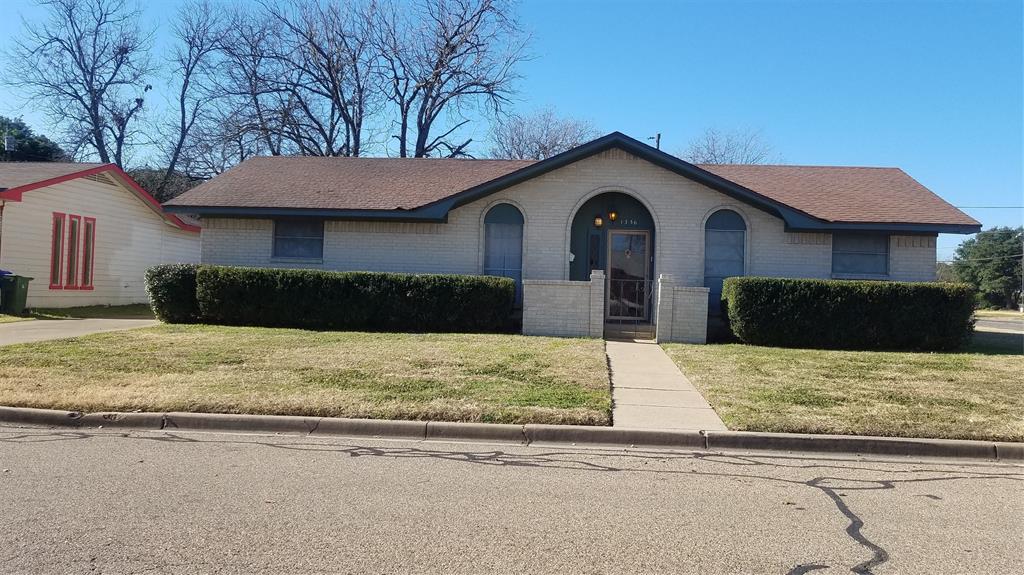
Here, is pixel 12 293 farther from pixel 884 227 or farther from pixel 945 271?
pixel 945 271

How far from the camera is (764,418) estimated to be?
764cm

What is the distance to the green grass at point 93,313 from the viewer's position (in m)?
18.3

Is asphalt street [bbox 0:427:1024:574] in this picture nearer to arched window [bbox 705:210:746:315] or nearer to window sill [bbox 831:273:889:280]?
arched window [bbox 705:210:746:315]

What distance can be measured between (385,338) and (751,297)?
6.84 metres

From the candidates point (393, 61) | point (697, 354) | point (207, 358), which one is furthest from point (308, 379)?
point (393, 61)

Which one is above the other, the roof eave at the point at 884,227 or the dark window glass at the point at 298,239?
the roof eave at the point at 884,227

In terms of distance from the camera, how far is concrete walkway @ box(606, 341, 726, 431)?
7.65m

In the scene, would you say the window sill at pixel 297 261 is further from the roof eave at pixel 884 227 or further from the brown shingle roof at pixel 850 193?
the roof eave at pixel 884 227

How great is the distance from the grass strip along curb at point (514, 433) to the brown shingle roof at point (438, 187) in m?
9.78

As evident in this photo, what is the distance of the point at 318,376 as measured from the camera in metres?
9.36

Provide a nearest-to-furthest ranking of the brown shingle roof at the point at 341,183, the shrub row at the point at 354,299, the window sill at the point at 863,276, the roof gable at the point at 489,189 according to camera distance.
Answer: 1. the shrub row at the point at 354,299
2. the roof gable at the point at 489,189
3. the window sill at the point at 863,276
4. the brown shingle roof at the point at 341,183

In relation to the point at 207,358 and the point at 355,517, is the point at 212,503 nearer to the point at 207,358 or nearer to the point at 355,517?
the point at 355,517

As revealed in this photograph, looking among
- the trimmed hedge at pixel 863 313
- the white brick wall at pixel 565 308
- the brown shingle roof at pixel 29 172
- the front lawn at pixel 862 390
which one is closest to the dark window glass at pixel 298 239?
the white brick wall at pixel 565 308

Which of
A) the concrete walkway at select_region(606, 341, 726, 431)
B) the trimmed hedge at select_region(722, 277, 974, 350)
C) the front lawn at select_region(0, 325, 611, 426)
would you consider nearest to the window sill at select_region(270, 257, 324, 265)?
the front lawn at select_region(0, 325, 611, 426)
